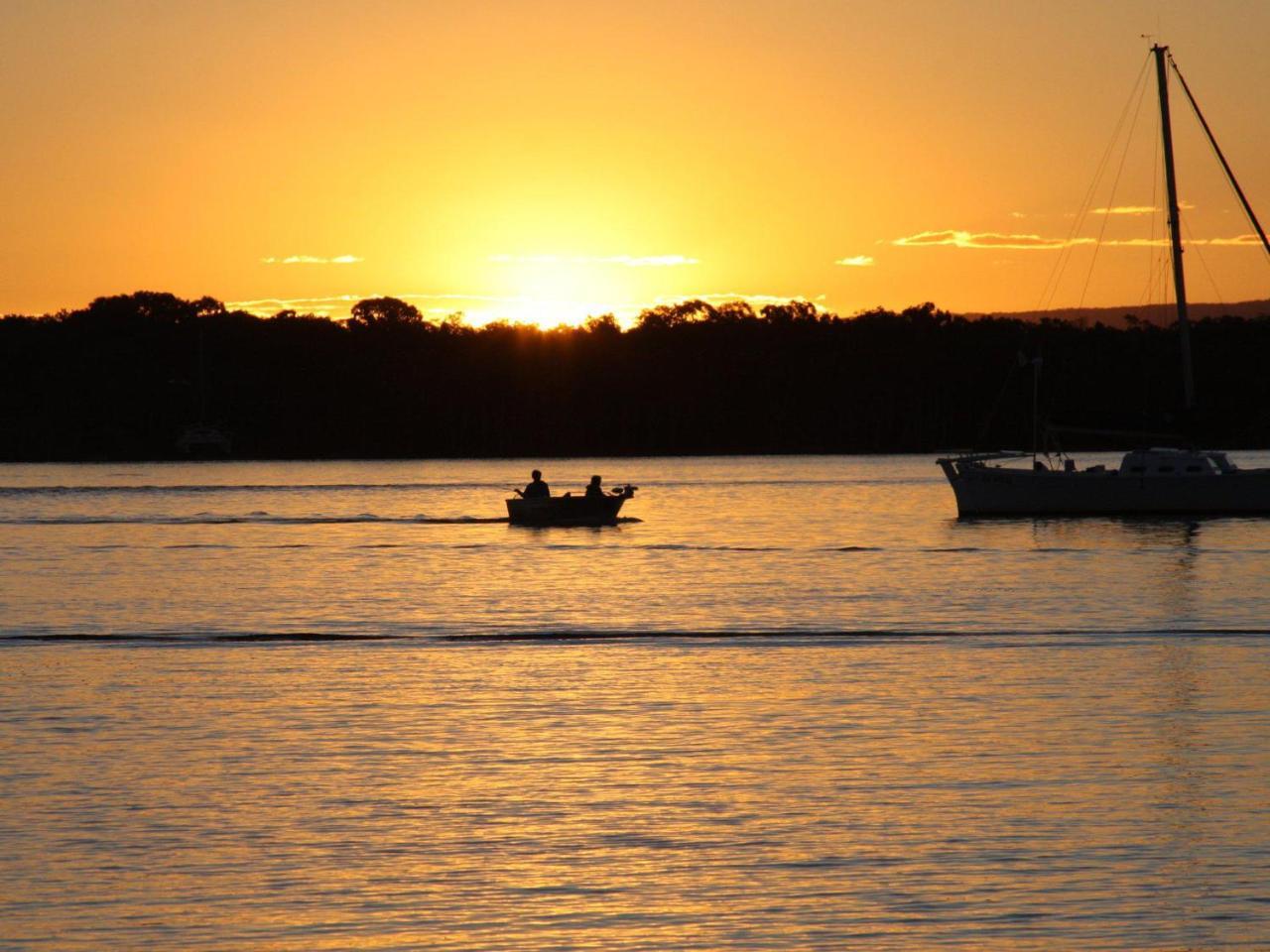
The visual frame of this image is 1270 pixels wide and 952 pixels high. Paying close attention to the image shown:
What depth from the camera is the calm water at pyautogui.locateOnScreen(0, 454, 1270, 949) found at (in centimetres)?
1300

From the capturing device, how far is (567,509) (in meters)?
72.9

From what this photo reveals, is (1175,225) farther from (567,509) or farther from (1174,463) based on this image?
(567,509)

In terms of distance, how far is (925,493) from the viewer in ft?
414

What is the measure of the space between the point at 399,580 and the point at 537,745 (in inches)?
1172

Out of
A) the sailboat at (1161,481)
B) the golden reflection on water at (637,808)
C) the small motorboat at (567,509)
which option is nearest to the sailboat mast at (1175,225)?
the sailboat at (1161,481)

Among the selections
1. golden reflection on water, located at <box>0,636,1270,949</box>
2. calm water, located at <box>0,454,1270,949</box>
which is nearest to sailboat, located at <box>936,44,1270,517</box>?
calm water, located at <box>0,454,1270,949</box>

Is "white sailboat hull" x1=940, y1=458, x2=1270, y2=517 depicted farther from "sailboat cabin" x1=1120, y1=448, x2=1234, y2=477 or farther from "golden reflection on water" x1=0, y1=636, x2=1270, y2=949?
"golden reflection on water" x1=0, y1=636, x2=1270, y2=949

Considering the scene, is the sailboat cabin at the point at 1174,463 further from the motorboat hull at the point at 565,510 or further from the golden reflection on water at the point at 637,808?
the golden reflection on water at the point at 637,808

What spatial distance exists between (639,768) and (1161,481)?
2197 inches

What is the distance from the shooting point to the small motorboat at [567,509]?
72.1 metres

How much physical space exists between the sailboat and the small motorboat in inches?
603

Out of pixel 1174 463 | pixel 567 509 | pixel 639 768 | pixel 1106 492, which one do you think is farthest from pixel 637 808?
pixel 1106 492

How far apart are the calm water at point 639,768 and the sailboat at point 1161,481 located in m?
25.7

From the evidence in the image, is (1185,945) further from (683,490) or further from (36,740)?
(683,490)
